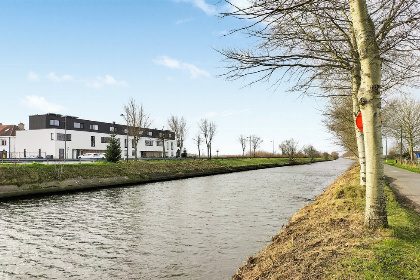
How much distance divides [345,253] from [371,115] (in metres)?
2.68

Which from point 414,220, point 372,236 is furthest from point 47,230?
point 414,220

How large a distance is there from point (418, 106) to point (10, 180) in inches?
2052

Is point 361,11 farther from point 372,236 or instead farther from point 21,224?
point 21,224

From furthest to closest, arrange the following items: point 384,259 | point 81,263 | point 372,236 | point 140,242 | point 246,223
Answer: point 246,223, point 140,242, point 81,263, point 372,236, point 384,259

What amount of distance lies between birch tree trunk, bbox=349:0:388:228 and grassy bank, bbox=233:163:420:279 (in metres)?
0.43

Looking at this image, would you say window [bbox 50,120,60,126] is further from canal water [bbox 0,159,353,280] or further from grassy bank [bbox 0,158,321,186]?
canal water [bbox 0,159,353,280]

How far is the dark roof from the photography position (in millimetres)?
61013

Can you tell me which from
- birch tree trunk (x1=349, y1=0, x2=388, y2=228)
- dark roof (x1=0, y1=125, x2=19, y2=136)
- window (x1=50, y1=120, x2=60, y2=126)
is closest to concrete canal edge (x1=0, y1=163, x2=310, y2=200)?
birch tree trunk (x1=349, y1=0, x2=388, y2=228)

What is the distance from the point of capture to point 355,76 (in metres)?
9.67

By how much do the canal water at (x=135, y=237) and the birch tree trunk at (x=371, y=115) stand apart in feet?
10.8

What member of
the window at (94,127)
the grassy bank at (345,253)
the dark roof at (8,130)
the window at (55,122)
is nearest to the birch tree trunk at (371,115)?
the grassy bank at (345,253)

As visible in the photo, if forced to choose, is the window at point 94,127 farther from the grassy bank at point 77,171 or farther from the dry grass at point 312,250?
the dry grass at point 312,250

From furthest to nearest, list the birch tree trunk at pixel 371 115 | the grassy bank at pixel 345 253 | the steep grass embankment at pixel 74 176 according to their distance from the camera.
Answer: the steep grass embankment at pixel 74 176, the birch tree trunk at pixel 371 115, the grassy bank at pixel 345 253

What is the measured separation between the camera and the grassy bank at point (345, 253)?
4270mm
